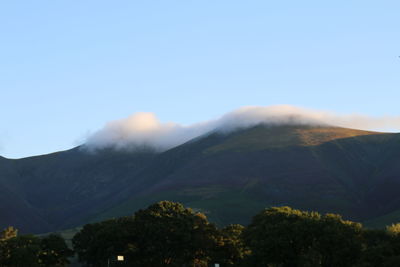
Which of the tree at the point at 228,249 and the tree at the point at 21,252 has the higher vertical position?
the tree at the point at 21,252

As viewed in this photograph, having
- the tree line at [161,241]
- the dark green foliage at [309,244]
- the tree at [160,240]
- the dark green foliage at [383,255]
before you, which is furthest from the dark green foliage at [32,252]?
the dark green foliage at [383,255]

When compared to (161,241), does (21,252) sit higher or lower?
higher

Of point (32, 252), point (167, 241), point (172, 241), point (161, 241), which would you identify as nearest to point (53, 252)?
point (32, 252)

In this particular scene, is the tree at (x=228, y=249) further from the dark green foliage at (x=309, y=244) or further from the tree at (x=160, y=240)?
the dark green foliage at (x=309, y=244)

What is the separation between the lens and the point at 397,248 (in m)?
126

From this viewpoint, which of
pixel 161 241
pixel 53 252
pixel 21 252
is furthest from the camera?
pixel 53 252

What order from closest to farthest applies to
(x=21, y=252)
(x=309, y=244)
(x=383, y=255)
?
(x=383, y=255), (x=309, y=244), (x=21, y=252)

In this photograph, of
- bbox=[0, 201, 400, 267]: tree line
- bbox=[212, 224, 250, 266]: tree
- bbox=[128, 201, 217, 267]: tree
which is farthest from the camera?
bbox=[212, 224, 250, 266]: tree

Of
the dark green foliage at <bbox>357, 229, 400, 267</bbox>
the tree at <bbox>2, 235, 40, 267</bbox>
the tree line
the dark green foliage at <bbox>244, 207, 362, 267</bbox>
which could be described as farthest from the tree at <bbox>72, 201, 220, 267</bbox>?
the dark green foliage at <bbox>357, 229, 400, 267</bbox>

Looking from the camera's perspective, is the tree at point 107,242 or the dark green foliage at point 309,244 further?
the tree at point 107,242

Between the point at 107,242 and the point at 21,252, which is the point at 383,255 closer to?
the point at 107,242

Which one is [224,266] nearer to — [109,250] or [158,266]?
[158,266]

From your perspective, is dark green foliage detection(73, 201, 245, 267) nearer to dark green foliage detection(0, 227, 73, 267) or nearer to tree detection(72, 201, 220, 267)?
tree detection(72, 201, 220, 267)

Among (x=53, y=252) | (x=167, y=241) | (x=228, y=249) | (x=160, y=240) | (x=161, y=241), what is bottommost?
(x=228, y=249)
